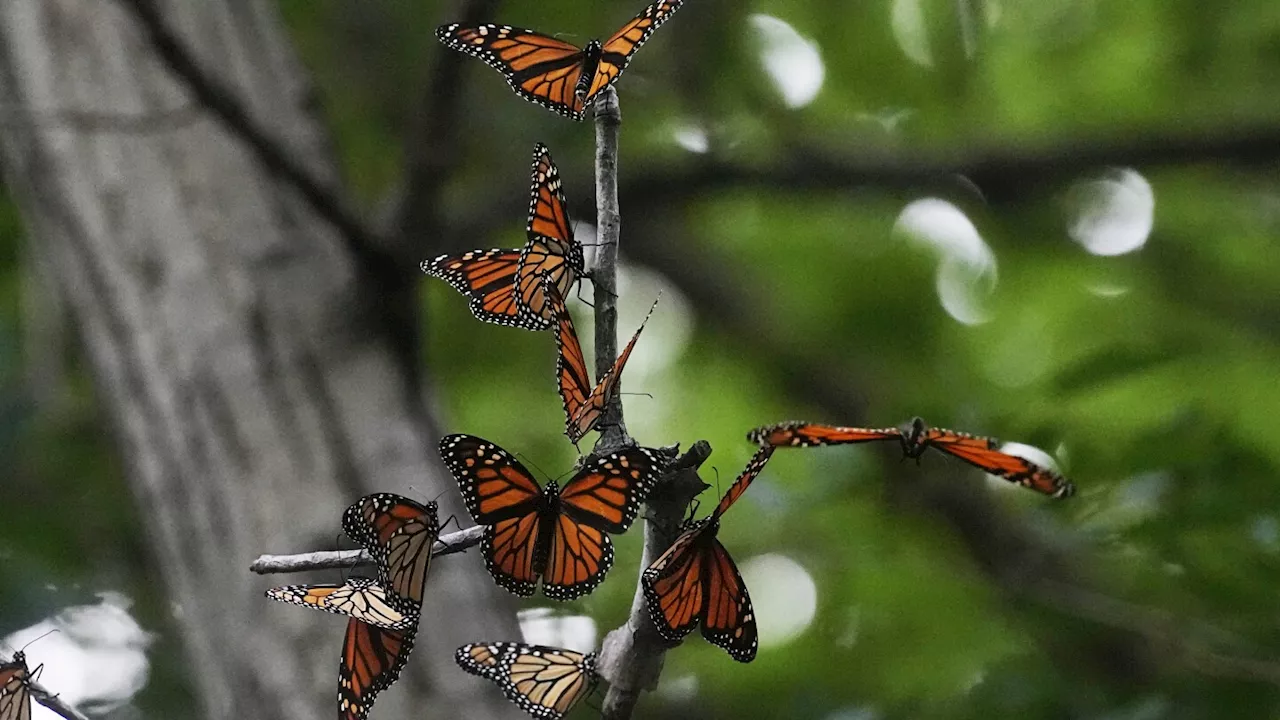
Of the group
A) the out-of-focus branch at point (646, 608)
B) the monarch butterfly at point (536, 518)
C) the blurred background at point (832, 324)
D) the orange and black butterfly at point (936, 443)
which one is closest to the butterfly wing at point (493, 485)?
the monarch butterfly at point (536, 518)

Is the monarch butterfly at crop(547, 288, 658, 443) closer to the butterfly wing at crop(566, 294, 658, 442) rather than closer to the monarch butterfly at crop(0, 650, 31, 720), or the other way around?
the butterfly wing at crop(566, 294, 658, 442)

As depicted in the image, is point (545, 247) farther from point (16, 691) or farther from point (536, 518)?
point (16, 691)

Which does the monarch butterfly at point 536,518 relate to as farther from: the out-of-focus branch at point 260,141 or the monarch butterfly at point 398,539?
the out-of-focus branch at point 260,141

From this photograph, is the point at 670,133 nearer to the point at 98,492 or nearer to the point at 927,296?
the point at 927,296

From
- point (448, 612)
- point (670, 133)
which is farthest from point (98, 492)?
point (670, 133)

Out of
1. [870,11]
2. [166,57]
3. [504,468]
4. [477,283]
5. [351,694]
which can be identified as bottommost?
[351,694]

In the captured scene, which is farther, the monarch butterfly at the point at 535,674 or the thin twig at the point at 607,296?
the monarch butterfly at the point at 535,674

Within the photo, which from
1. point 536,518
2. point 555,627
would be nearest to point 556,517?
point 536,518

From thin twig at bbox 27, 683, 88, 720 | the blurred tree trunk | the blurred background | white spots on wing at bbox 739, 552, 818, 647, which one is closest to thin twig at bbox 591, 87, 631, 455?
thin twig at bbox 27, 683, 88, 720
